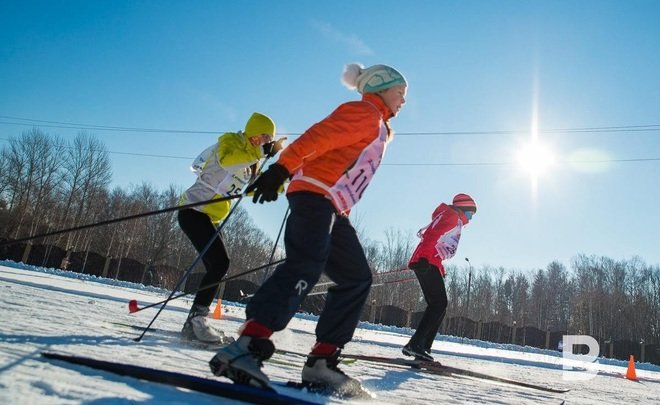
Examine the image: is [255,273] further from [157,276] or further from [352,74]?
[352,74]

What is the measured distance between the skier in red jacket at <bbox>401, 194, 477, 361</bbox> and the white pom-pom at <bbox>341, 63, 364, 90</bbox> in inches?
113

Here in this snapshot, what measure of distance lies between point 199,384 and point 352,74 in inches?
81.5

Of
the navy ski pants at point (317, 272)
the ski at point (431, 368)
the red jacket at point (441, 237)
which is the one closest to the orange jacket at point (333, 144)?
the navy ski pants at point (317, 272)

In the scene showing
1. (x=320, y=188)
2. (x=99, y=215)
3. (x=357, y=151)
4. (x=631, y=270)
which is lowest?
(x=320, y=188)

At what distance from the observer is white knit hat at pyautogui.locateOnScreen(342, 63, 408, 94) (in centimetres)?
253

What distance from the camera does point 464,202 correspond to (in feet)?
17.9

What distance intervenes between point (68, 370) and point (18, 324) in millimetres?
1315

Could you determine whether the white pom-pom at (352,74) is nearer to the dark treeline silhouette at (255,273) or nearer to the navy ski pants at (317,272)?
the navy ski pants at (317,272)

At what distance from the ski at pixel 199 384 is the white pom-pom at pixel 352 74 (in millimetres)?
1960

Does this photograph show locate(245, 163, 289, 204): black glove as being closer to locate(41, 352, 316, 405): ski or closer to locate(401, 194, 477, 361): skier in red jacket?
locate(41, 352, 316, 405): ski

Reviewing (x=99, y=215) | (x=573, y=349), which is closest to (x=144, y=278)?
(x=99, y=215)

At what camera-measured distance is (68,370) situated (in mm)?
1436

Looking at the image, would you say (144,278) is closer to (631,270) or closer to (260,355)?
(260,355)

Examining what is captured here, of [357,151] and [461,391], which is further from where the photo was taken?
[461,391]
